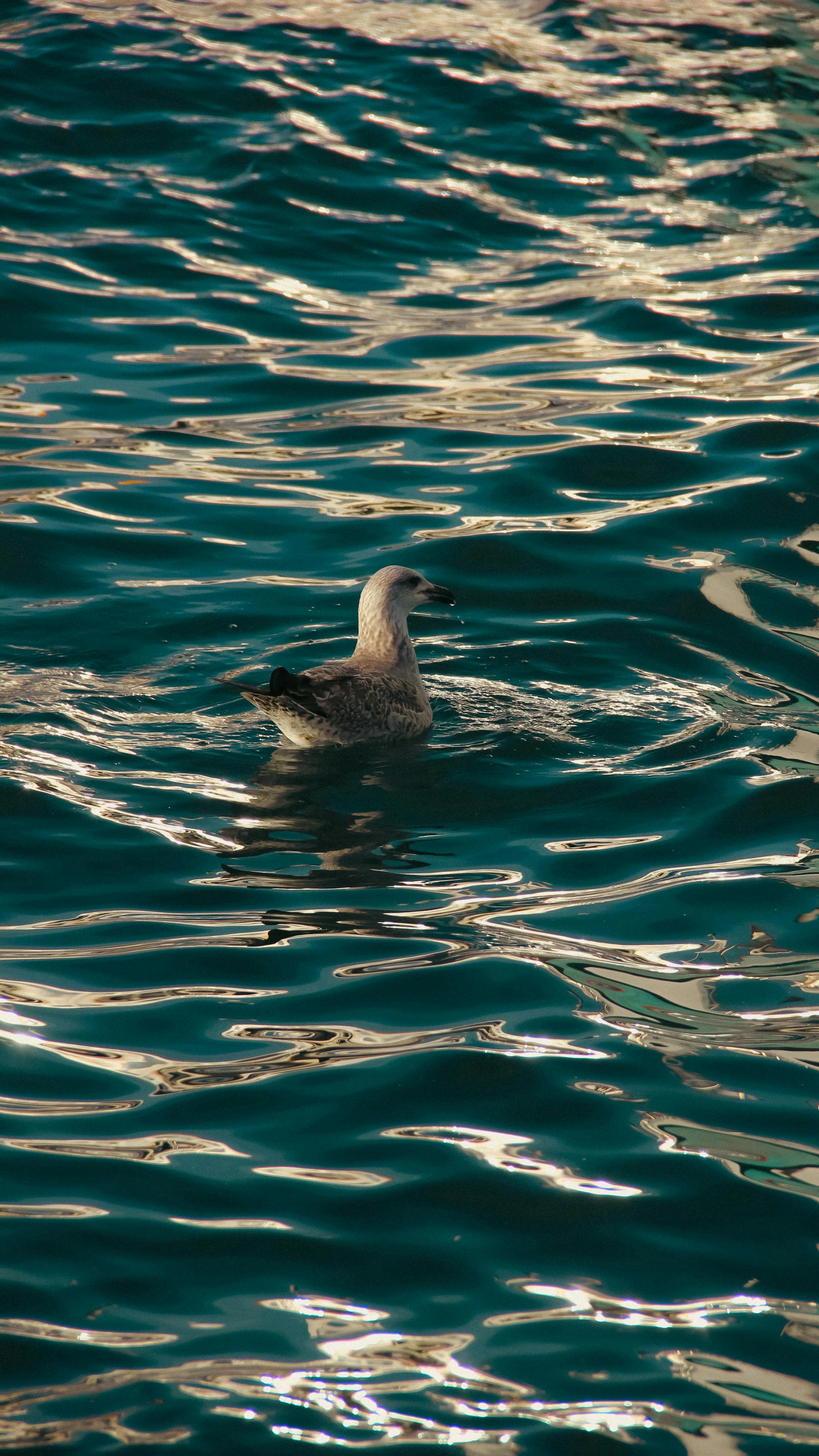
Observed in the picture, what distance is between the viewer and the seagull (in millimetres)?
7180

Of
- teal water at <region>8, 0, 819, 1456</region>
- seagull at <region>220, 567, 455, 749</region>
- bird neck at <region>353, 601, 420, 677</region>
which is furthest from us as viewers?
bird neck at <region>353, 601, 420, 677</region>

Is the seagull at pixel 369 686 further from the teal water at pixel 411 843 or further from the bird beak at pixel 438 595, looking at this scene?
the teal water at pixel 411 843

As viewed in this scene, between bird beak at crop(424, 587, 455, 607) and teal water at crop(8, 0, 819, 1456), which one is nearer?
teal water at crop(8, 0, 819, 1456)

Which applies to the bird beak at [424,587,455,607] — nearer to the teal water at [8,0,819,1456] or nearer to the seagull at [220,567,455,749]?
the seagull at [220,567,455,749]

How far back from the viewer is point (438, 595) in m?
8.09

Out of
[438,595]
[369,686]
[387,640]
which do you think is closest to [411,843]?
[369,686]

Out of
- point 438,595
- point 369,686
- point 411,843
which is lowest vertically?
point 411,843

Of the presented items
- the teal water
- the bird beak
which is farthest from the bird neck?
the teal water

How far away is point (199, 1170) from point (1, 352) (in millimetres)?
10194

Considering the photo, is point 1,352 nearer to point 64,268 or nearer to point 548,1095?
point 64,268

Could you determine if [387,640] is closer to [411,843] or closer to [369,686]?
[369,686]

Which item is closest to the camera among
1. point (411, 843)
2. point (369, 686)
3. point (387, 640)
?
point (411, 843)

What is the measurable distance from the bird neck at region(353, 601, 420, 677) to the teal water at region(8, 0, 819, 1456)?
1.34 ft

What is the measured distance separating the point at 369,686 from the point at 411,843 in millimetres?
1147
